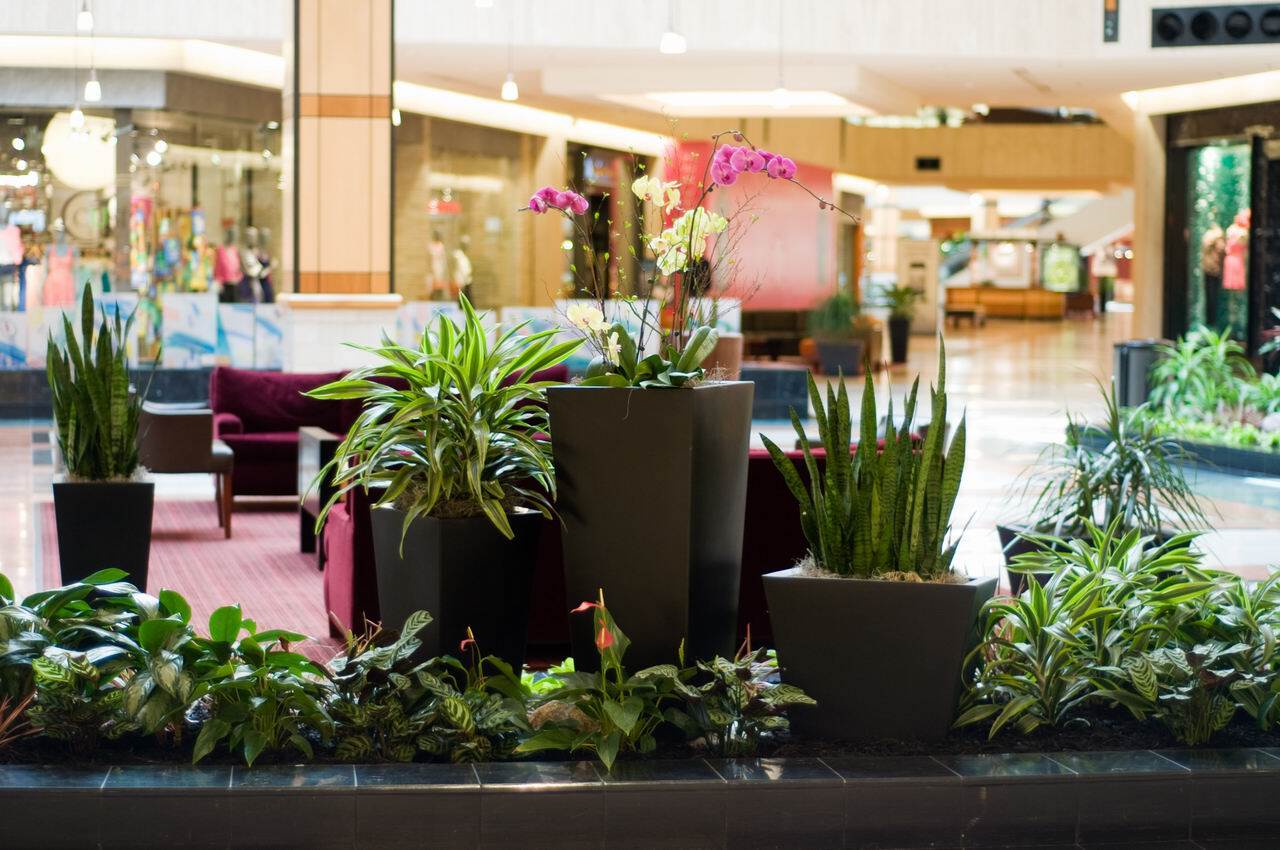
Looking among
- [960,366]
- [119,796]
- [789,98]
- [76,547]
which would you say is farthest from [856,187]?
[119,796]

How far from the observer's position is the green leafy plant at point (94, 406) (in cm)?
530

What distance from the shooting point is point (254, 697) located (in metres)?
3.73

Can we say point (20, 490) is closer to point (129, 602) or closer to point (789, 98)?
point (129, 602)

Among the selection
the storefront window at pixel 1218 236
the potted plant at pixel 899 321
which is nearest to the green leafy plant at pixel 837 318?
the potted plant at pixel 899 321

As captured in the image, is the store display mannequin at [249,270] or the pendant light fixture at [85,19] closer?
the pendant light fixture at [85,19]

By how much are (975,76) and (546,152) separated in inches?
248

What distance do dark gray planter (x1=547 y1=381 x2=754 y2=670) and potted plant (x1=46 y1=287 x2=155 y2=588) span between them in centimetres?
204

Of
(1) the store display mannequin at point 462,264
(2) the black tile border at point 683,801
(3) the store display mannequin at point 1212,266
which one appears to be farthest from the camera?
(1) the store display mannequin at point 462,264

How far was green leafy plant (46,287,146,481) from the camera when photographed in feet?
17.4

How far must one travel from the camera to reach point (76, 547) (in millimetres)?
5434

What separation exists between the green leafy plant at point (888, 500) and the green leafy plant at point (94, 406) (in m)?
2.52

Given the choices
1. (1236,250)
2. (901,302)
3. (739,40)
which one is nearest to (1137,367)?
(1236,250)

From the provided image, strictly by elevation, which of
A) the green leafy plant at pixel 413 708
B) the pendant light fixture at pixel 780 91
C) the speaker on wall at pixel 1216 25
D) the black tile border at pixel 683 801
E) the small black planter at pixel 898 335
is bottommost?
the black tile border at pixel 683 801

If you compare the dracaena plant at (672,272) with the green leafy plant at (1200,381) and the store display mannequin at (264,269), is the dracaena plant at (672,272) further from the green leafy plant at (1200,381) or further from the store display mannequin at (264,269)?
the store display mannequin at (264,269)
